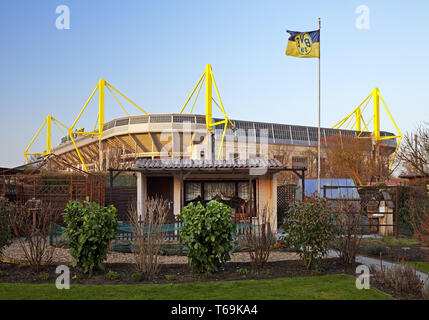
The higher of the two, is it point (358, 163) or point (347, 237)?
point (358, 163)

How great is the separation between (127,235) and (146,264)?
4023mm

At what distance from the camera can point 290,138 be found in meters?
61.7

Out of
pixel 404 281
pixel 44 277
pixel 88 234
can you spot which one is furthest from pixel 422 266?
pixel 44 277

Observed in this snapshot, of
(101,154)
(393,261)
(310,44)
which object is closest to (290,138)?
(101,154)

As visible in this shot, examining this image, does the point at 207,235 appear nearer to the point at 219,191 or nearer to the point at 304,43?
the point at 219,191

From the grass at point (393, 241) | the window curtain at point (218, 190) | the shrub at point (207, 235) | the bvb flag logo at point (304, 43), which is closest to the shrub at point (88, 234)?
the shrub at point (207, 235)

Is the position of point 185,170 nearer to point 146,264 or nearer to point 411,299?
point 146,264

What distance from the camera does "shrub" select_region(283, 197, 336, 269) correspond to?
8.19 metres

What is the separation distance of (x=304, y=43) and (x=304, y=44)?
1.7 inches

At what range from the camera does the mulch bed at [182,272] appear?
25.1 feet

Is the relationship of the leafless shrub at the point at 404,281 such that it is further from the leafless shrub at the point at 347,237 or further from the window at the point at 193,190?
the window at the point at 193,190

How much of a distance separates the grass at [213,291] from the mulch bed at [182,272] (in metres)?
0.40

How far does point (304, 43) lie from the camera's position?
17625 millimetres

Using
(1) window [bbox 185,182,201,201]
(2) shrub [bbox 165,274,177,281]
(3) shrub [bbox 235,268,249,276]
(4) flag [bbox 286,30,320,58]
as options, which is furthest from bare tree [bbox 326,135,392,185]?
(2) shrub [bbox 165,274,177,281]
